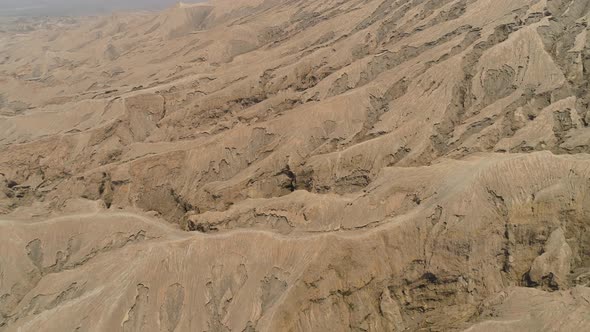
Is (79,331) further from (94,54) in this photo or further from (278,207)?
(94,54)

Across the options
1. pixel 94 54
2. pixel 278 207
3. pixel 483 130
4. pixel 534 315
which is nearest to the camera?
pixel 534 315

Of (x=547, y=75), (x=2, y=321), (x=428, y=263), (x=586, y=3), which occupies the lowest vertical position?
(x=2, y=321)

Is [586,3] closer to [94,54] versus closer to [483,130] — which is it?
[483,130]

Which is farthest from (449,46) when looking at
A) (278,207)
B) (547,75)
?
(278,207)

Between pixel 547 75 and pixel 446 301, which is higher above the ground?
pixel 547 75

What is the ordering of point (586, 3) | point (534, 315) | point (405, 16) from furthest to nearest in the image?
point (405, 16) < point (586, 3) < point (534, 315)

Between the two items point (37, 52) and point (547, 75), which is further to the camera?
point (37, 52)
